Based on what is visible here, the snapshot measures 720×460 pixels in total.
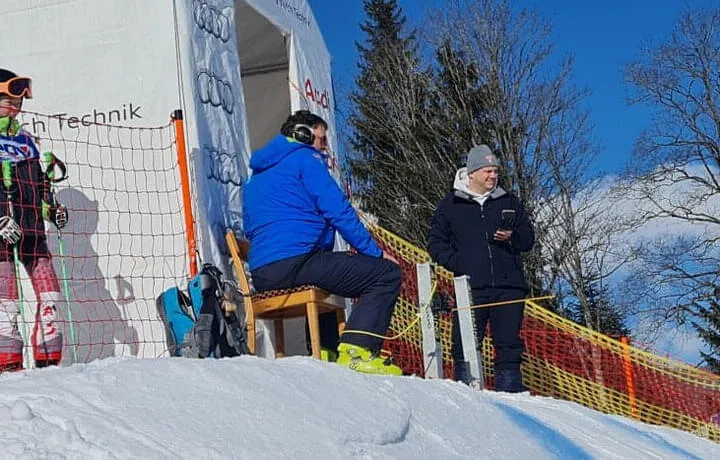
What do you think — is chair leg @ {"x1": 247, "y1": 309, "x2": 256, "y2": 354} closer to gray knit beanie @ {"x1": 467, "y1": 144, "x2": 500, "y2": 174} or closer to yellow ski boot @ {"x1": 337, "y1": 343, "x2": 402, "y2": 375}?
yellow ski boot @ {"x1": 337, "y1": 343, "x2": 402, "y2": 375}

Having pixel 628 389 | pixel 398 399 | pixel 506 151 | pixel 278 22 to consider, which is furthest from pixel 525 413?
pixel 506 151

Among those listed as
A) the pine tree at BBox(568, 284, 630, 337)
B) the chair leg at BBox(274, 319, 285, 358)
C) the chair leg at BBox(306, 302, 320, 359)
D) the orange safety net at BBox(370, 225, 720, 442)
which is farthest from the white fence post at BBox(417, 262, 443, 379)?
the pine tree at BBox(568, 284, 630, 337)

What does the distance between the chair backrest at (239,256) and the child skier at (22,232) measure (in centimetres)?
101

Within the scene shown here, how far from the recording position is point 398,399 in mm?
3576

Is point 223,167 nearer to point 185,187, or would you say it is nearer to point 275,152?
point 185,187

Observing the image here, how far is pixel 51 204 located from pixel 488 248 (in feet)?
8.33

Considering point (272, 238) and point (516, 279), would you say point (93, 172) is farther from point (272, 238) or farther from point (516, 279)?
point (516, 279)

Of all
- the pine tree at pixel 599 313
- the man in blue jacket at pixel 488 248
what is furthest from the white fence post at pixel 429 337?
the pine tree at pixel 599 313

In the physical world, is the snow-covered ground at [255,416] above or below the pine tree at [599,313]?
above

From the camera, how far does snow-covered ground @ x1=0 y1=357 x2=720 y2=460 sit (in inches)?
94.4

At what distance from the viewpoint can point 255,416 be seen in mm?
2811

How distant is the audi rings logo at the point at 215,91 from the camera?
6379 millimetres

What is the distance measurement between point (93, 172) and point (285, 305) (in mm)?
1675

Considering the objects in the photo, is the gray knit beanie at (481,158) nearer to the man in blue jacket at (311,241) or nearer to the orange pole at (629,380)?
the man in blue jacket at (311,241)
